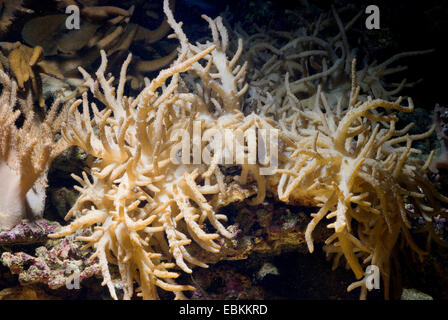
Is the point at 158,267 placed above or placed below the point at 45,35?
below

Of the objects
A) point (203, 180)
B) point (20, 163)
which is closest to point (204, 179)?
point (203, 180)

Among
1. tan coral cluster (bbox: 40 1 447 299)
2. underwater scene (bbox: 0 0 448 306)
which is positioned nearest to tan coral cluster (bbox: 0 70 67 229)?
underwater scene (bbox: 0 0 448 306)

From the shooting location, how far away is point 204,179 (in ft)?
8.25

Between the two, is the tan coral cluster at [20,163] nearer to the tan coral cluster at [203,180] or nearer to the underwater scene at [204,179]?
the underwater scene at [204,179]

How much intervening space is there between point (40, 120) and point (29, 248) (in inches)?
46.5

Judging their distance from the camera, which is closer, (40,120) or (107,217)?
(107,217)

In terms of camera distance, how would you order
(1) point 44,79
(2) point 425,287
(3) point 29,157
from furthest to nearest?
(1) point 44,79, (2) point 425,287, (3) point 29,157

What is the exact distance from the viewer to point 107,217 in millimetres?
2225

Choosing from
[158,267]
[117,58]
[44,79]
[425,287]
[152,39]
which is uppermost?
[152,39]

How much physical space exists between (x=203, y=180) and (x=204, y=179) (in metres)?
0.02

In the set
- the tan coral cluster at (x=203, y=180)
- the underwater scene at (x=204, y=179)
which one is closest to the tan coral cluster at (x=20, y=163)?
the underwater scene at (x=204, y=179)

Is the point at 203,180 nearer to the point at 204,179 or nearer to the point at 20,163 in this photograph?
the point at 204,179
